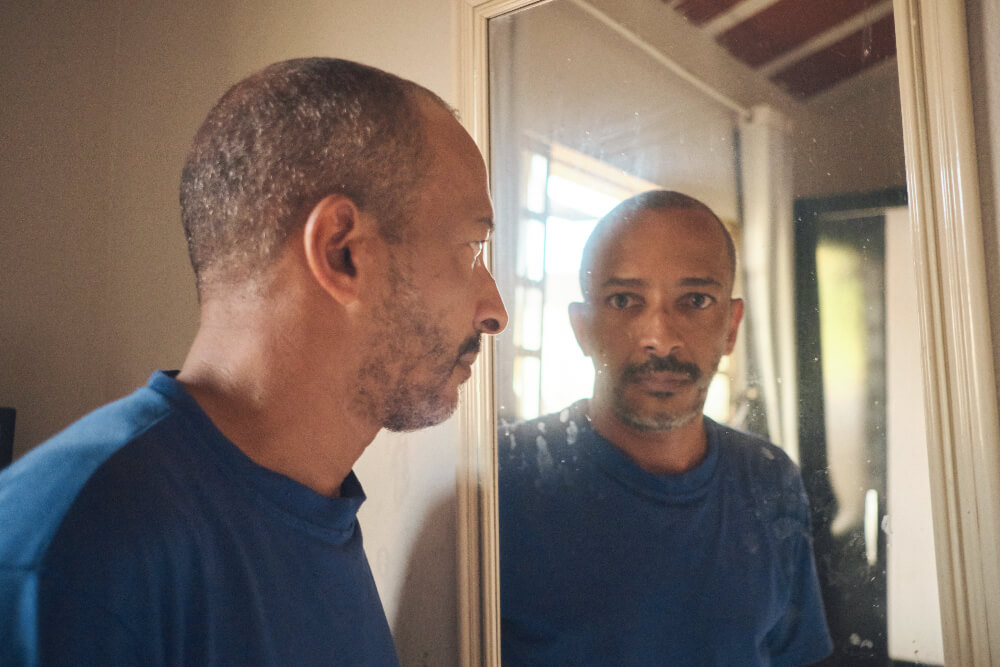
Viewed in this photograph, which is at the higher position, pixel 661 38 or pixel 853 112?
pixel 661 38

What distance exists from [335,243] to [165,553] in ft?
1.19

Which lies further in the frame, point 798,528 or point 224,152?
point 798,528

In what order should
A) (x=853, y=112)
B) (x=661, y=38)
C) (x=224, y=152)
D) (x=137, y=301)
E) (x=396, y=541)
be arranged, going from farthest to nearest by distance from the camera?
(x=137, y=301), (x=396, y=541), (x=661, y=38), (x=853, y=112), (x=224, y=152)

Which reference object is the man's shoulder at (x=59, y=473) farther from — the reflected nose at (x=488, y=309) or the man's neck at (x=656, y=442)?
the man's neck at (x=656, y=442)

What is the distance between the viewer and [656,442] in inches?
43.8

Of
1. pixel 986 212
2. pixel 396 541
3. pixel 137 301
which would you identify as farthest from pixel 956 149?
pixel 137 301

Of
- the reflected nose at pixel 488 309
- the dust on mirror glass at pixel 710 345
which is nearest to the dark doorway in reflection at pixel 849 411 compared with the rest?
the dust on mirror glass at pixel 710 345

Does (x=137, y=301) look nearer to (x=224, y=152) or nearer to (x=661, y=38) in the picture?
(x=224, y=152)

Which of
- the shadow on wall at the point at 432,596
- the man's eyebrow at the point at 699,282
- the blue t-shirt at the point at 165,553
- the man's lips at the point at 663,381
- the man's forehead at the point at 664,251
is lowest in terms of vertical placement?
the shadow on wall at the point at 432,596

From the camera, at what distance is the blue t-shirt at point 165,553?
0.58 metres

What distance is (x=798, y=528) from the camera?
99 centimetres

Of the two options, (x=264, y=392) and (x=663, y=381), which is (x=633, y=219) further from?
(x=264, y=392)

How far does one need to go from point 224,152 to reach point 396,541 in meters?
0.79

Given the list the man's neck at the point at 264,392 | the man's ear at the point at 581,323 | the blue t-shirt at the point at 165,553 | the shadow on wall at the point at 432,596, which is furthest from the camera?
the shadow on wall at the point at 432,596
